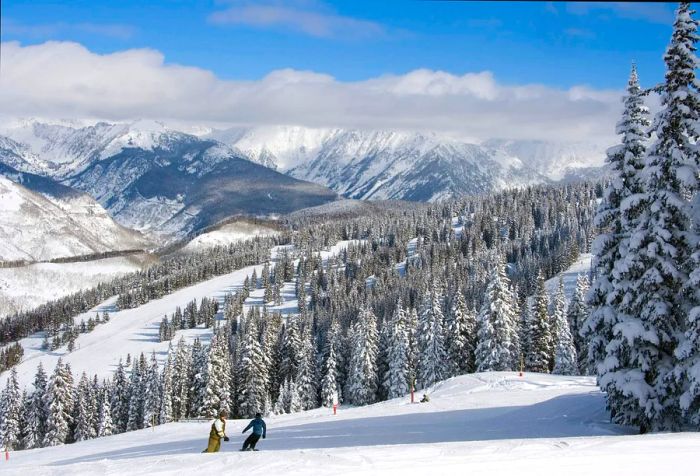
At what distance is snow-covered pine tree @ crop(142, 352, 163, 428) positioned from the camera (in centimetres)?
Answer: 8069

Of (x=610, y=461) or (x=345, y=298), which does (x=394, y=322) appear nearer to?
(x=610, y=461)

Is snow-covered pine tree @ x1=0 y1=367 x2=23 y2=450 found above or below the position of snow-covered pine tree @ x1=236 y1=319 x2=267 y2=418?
below

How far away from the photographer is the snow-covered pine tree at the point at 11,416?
87.0m

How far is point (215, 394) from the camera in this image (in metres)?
75.3

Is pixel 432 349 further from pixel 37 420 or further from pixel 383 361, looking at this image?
pixel 37 420

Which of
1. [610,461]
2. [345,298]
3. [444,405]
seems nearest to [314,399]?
[444,405]

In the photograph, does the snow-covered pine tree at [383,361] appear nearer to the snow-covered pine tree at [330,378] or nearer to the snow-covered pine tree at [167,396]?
the snow-covered pine tree at [330,378]

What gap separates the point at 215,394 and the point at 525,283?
72.9 metres

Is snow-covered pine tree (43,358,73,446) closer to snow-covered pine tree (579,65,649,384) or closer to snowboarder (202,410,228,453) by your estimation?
snowboarder (202,410,228,453)

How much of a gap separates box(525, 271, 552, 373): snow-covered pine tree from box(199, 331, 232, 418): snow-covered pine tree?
36.3 metres

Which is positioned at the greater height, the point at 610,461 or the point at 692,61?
the point at 692,61

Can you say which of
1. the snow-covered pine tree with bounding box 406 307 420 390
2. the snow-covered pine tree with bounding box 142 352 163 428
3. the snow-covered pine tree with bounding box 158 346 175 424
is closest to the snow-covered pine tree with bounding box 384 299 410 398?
the snow-covered pine tree with bounding box 406 307 420 390

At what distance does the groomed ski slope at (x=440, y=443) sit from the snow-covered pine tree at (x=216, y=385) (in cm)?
3176

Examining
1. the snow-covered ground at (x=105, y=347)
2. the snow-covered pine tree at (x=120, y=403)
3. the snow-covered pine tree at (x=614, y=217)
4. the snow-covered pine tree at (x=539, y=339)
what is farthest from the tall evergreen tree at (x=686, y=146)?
the snow-covered ground at (x=105, y=347)
